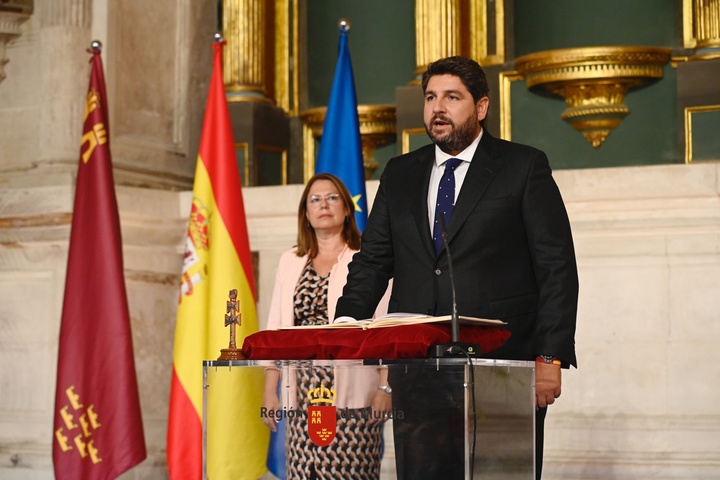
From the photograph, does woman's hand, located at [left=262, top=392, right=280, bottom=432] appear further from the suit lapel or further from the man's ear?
the man's ear

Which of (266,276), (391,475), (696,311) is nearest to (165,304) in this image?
(266,276)

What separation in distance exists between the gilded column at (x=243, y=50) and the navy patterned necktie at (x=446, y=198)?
411 cm

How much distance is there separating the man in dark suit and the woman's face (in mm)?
1351

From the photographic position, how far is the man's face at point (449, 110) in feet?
11.5

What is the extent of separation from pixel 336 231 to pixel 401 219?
1.41m

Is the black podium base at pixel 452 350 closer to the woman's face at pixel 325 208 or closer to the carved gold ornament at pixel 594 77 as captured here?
the woman's face at pixel 325 208

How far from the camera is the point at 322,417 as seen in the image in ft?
9.64

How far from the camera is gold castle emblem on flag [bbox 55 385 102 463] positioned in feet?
19.5

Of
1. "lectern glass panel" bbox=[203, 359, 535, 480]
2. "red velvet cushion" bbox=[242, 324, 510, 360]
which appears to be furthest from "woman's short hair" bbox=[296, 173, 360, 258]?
"lectern glass panel" bbox=[203, 359, 535, 480]

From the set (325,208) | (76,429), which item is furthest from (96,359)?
(325,208)

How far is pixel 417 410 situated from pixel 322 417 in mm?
226

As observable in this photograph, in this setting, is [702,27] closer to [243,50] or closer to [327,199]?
[243,50]

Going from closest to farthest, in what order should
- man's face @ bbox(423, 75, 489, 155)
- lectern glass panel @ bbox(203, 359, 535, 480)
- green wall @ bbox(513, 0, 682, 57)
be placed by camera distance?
lectern glass panel @ bbox(203, 359, 535, 480), man's face @ bbox(423, 75, 489, 155), green wall @ bbox(513, 0, 682, 57)

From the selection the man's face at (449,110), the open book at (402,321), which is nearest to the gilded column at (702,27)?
the man's face at (449,110)
